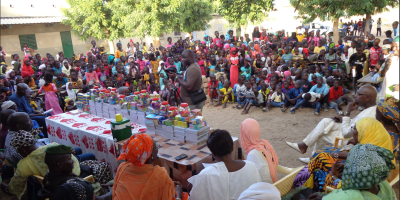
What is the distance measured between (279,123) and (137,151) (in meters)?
4.79

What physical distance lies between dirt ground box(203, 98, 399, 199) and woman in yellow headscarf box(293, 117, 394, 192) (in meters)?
1.57

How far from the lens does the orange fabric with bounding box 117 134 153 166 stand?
7.25 ft

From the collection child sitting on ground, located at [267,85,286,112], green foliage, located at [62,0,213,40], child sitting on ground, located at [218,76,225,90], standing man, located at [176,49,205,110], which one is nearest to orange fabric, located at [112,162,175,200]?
standing man, located at [176,49,205,110]

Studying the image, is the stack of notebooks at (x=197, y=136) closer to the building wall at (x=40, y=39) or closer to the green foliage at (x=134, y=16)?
the green foliage at (x=134, y=16)

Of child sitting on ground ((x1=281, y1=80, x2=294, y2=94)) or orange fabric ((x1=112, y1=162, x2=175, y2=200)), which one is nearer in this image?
orange fabric ((x1=112, y1=162, x2=175, y2=200))

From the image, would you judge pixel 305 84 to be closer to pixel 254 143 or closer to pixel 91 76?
pixel 254 143

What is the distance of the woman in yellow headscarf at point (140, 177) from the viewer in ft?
7.31

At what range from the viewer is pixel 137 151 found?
221 cm

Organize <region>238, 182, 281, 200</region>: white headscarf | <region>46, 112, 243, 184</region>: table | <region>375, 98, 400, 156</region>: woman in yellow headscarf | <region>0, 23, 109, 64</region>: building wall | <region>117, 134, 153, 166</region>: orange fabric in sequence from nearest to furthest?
<region>238, 182, 281, 200</region>: white headscarf
<region>117, 134, 153, 166</region>: orange fabric
<region>375, 98, 400, 156</region>: woman in yellow headscarf
<region>46, 112, 243, 184</region>: table
<region>0, 23, 109, 64</region>: building wall

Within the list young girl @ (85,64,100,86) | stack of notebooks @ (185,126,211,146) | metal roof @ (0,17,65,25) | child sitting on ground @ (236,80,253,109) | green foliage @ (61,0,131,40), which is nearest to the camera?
stack of notebooks @ (185,126,211,146)

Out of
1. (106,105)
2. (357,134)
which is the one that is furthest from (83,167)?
(357,134)

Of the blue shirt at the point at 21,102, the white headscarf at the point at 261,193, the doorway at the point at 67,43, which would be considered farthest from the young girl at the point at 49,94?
the doorway at the point at 67,43

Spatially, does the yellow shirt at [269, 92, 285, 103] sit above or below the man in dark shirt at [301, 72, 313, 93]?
below

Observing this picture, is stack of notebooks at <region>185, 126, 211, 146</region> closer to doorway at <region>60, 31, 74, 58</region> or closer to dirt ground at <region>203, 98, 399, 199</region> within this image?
dirt ground at <region>203, 98, 399, 199</region>
